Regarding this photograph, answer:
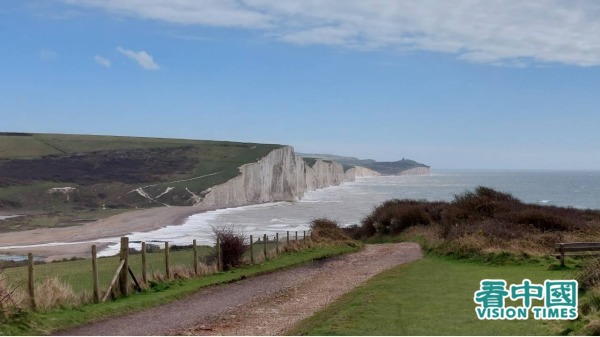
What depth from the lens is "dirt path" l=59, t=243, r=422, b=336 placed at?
1291 centimetres

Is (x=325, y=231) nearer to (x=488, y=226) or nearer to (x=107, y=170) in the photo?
(x=488, y=226)

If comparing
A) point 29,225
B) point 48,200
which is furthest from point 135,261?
point 48,200

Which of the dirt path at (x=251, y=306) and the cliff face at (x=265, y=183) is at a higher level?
the cliff face at (x=265, y=183)

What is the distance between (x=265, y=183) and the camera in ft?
363

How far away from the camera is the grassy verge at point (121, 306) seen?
12.1 m

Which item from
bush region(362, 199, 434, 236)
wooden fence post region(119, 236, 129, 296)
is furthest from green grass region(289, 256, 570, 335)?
bush region(362, 199, 434, 236)

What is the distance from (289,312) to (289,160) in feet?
342

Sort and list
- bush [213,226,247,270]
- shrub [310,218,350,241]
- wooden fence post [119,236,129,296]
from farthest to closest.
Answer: shrub [310,218,350,241]
bush [213,226,247,270]
wooden fence post [119,236,129,296]

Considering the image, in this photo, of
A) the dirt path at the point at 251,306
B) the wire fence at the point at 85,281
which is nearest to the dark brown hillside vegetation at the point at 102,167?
the wire fence at the point at 85,281

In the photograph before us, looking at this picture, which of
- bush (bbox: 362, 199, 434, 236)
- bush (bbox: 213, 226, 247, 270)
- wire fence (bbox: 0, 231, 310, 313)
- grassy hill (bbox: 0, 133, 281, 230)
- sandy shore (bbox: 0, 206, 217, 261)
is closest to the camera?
wire fence (bbox: 0, 231, 310, 313)

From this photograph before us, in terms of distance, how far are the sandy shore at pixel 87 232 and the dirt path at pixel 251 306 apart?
70.7ft

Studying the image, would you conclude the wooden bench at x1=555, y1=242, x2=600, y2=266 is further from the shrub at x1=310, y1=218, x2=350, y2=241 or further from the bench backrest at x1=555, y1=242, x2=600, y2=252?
the shrub at x1=310, y1=218, x2=350, y2=241

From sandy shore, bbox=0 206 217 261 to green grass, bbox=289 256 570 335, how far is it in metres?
26.2

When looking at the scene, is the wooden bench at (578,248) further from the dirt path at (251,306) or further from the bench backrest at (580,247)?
the dirt path at (251,306)
